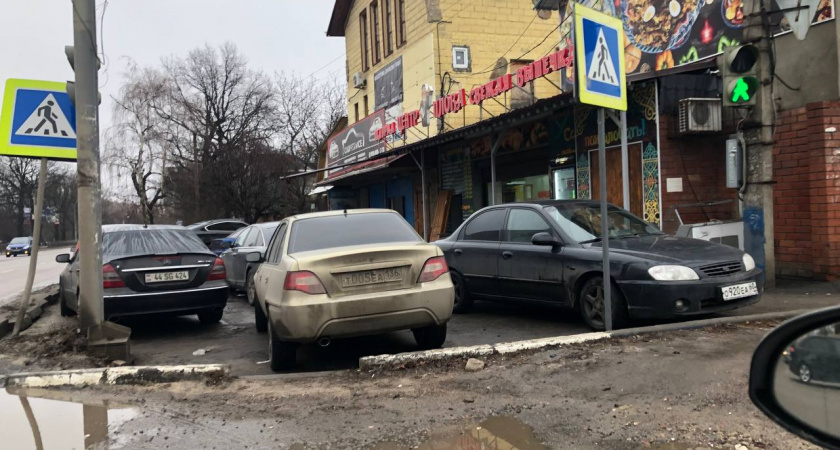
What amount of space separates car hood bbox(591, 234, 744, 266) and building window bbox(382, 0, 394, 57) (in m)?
19.2

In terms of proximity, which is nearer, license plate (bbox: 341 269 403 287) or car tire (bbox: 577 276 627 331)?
license plate (bbox: 341 269 403 287)

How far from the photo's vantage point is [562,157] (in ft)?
43.9

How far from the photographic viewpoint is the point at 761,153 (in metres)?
8.41

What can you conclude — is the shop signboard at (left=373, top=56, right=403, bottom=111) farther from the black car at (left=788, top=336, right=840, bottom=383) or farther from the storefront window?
the black car at (left=788, top=336, right=840, bottom=383)

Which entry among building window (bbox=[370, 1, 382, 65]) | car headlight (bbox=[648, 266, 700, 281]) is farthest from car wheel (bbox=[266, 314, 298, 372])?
building window (bbox=[370, 1, 382, 65])

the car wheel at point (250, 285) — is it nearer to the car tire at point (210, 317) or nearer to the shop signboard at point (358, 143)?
the car tire at point (210, 317)

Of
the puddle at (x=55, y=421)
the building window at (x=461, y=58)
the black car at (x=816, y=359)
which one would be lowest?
the puddle at (x=55, y=421)

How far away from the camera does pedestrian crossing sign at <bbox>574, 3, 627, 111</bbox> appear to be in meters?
5.56

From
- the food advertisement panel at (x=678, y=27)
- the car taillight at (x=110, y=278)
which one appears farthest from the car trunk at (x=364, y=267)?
the food advertisement panel at (x=678, y=27)

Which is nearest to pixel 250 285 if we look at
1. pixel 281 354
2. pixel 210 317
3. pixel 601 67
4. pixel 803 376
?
pixel 210 317

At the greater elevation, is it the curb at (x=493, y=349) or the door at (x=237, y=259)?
the door at (x=237, y=259)

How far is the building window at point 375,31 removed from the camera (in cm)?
2578

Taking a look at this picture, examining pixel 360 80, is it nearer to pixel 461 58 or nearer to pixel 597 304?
pixel 461 58

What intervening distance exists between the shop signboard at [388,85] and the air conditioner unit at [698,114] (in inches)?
570
